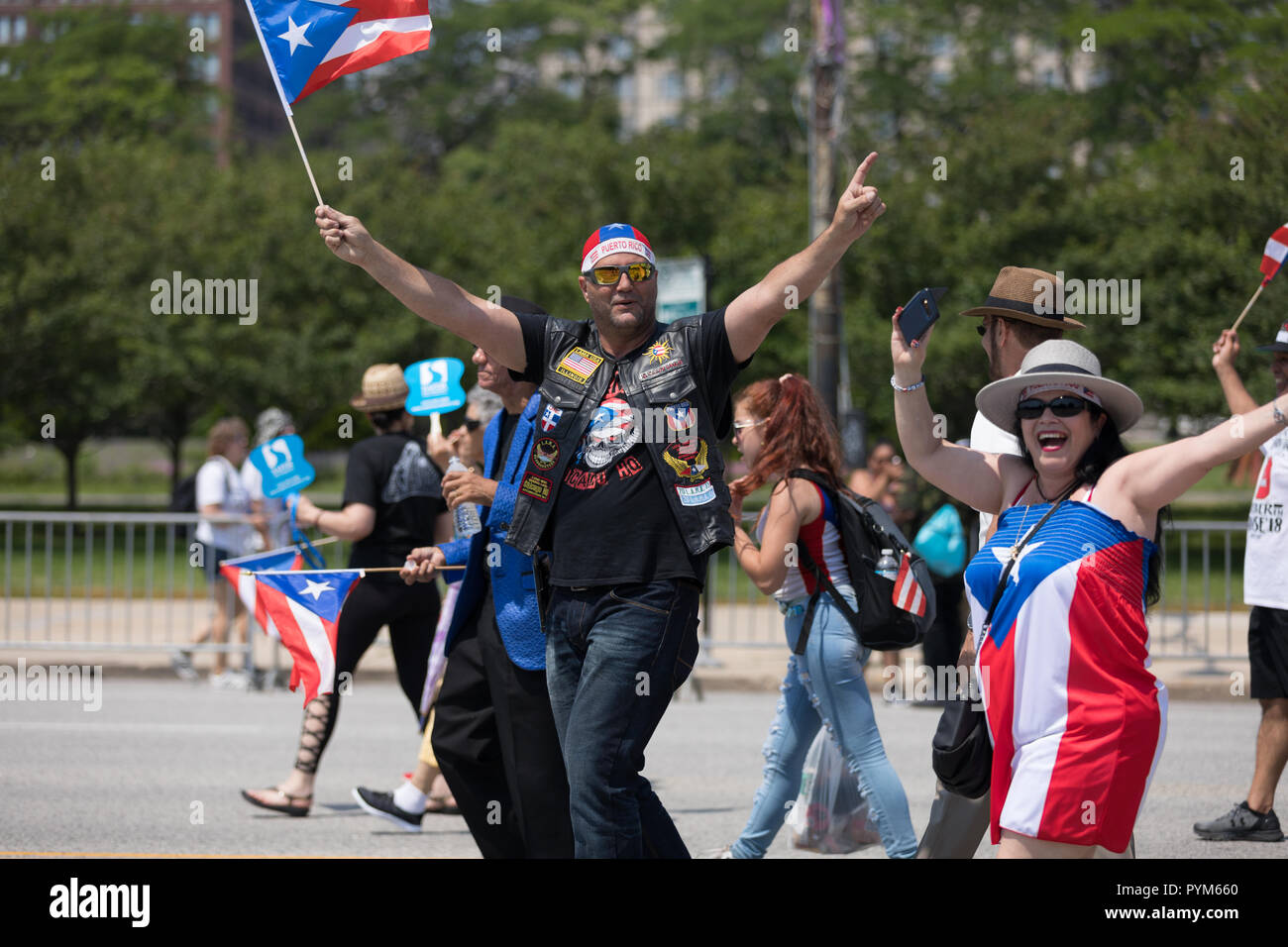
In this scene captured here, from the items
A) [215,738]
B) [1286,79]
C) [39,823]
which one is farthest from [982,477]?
[1286,79]

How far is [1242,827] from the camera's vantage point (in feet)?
19.9

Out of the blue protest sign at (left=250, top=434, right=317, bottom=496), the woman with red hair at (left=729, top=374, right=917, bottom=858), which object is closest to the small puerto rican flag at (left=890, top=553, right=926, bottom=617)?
the woman with red hair at (left=729, top=374, right=917, bottom=858)

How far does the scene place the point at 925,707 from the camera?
393 inches

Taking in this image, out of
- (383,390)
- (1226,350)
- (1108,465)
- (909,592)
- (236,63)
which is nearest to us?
(1108,465)

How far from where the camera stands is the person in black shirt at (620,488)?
3.85 metres

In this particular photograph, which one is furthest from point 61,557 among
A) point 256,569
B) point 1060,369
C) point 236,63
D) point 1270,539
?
point 236,63

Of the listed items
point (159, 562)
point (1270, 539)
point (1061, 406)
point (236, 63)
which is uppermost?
point (236, 63)

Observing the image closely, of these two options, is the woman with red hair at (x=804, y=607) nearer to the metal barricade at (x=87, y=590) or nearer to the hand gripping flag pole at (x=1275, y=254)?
the hand gripping flag pole at (x=1275, y=254)

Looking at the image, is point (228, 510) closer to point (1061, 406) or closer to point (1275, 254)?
point (1275, 254)

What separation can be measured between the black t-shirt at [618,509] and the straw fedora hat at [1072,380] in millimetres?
751

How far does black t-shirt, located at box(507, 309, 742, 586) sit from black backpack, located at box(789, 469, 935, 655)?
1386mm

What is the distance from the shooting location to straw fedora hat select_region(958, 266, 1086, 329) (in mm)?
4227

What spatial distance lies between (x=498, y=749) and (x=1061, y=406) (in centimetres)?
217
